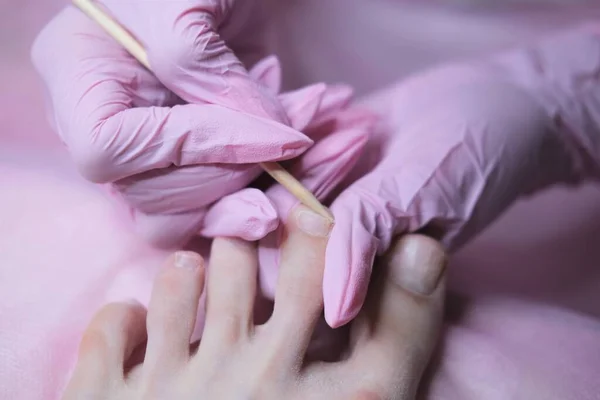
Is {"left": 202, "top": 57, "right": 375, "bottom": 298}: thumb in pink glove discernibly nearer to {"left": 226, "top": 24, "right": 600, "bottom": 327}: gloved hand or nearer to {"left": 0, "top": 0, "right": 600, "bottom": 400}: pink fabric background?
{"left": 226, "top": 24, "right": 600, "bottom": 327}: gloved hand

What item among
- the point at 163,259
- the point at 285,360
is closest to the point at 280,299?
the point at 285,360

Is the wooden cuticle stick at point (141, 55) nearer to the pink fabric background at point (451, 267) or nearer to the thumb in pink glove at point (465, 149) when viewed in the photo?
the thumb in pink glove at point (465, 149)

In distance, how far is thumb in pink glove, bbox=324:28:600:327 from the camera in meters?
0.62

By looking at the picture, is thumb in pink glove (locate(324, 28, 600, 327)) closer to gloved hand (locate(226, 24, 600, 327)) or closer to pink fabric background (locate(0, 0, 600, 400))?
gloved hand (locate(226, 24, 600, 327))

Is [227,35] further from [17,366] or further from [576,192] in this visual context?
[576,192]

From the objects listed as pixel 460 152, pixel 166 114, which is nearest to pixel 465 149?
pixel 460 152

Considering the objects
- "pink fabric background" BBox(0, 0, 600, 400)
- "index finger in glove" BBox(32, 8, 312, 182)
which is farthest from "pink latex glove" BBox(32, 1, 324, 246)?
"pink fabric background" BBox(0, 0, 600, 400)

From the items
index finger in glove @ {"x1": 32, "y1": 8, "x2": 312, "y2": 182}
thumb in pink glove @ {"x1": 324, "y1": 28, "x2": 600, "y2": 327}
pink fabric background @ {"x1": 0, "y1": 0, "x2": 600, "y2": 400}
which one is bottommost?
pink fabric background @ {"x1": 0, "y1": 0, "x2": 600, "y2": 400}

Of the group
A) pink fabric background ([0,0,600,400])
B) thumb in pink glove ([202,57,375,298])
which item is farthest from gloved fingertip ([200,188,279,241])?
pink fabric background ([0,0,600,400])

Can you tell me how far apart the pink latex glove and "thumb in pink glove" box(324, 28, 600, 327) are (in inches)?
3.6

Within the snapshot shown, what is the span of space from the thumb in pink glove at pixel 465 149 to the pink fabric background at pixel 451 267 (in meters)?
0.11

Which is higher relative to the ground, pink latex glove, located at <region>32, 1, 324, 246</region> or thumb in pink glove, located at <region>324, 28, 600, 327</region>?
pink latex glove, located at <region>32, 1, 324, 246</region>

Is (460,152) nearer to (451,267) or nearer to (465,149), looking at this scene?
(465,149)

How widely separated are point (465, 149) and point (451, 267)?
0.81ft
